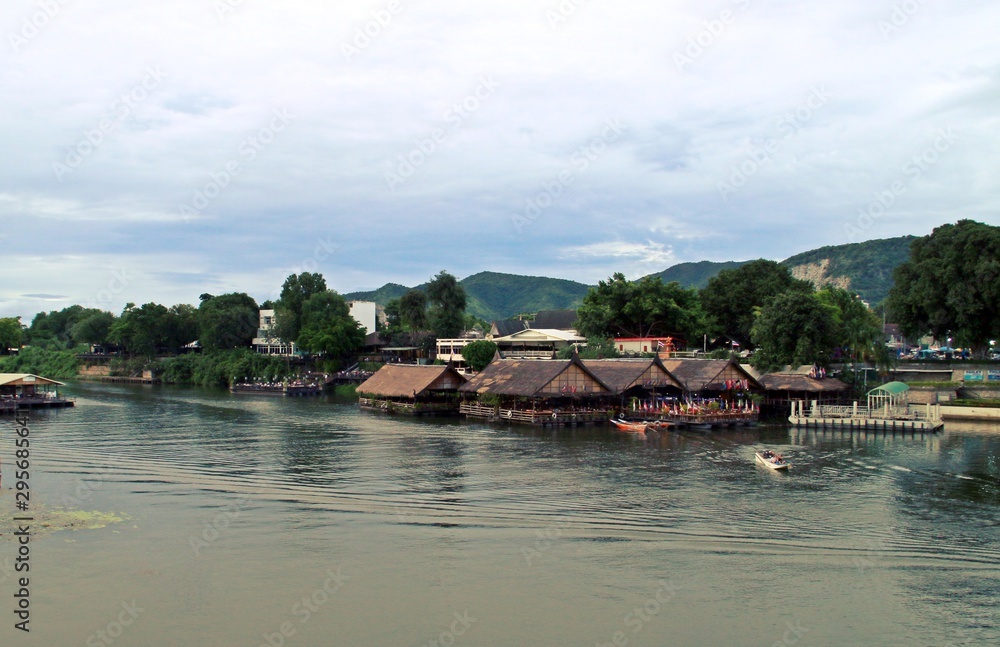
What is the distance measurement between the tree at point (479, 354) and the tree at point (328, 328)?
20319mm

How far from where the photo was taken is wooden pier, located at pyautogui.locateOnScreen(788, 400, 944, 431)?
4328 centimetres

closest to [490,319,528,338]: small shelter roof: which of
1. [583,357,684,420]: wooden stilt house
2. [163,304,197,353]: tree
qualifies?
[163,304,197,353]: tree

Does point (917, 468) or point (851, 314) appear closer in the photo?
point (917, 468)

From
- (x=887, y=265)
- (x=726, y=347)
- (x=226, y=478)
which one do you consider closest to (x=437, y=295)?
(x=726, y=347)

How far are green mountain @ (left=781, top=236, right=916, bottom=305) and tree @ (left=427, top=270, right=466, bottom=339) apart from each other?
109m

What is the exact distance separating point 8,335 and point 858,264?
16683 centimetres

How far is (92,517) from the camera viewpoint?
22.4 meters

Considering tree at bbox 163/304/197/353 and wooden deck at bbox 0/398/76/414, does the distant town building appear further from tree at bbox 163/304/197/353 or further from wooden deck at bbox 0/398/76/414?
wooden deck at bbox 0/398/76/414

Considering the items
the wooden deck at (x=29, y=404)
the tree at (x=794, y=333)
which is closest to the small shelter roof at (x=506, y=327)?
the tree at (x=794, y=333)

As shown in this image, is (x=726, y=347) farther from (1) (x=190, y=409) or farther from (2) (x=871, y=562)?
(2) (x=871, y=562)

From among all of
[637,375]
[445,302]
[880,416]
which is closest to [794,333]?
[880,416]

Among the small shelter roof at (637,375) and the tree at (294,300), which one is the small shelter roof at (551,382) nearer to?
the small shelter roof at (637,375)

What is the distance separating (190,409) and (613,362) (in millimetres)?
30959

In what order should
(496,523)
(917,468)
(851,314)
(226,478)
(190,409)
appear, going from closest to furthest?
1. (496,523)
2. (226,478)
3. (917,468)
4. (190,409)
5. (851,314)
